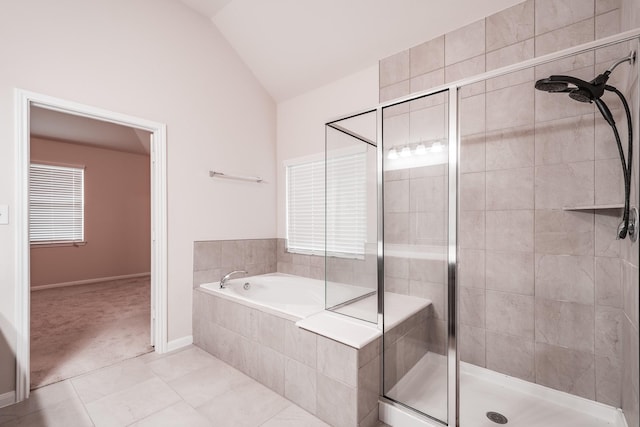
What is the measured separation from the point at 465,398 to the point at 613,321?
3.25 ft

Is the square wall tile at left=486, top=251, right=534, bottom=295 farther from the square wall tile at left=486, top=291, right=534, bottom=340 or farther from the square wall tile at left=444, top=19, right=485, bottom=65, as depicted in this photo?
the square wall tile at left=444, top=19, right=485, bottom=65

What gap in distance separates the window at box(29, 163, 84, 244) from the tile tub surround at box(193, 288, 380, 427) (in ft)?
13.7

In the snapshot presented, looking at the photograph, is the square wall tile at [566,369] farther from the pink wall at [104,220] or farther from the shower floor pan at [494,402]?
the pink wall at [104,220]

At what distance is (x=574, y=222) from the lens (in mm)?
1862

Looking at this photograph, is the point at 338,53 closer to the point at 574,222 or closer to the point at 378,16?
the point at 378,16

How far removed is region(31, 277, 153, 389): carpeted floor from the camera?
92.4 inches

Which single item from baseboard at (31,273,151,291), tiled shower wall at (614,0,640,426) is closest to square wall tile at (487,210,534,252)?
tiled shower wall at (614,0,640,426)

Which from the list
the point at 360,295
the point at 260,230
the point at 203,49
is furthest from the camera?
the point at 260,230

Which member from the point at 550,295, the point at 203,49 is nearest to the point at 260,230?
the point at 203,49

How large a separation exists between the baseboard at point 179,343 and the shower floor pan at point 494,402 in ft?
6.30

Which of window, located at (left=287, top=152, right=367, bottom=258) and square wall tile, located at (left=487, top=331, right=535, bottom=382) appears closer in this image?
square wall tile, located at (left=487, top=331, right=535, bottom=382)

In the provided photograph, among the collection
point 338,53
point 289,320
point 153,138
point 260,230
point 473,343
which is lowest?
point 473,343

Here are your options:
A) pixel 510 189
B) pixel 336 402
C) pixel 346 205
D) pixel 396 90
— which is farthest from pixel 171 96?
pixel 510 189

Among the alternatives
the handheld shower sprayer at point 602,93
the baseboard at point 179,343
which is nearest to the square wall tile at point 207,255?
the baseboard at point 179,343
